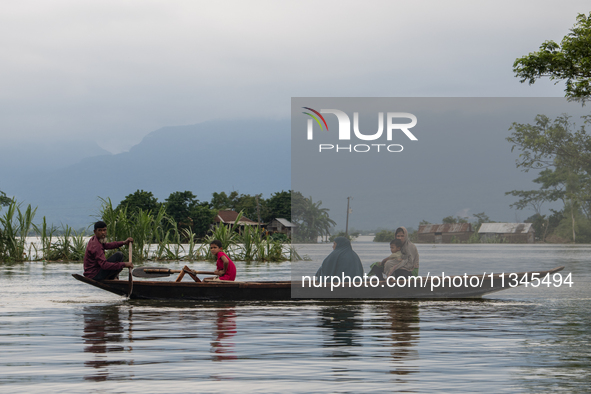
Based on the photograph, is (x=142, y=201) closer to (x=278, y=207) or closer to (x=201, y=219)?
(x=201, y=219)

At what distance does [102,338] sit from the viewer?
744cm

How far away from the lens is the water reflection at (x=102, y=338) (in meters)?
5.61

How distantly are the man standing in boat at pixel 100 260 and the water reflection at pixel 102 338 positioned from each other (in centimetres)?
80

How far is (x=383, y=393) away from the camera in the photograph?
15.7ft

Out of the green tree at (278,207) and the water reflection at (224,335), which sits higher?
the green tree at (278,207)

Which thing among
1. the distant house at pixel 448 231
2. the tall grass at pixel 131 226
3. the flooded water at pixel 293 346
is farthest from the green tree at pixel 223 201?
the flooded water at pixel 293 346

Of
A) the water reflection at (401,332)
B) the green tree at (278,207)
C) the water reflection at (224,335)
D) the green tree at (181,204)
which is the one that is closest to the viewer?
the water reflection at (401,332)

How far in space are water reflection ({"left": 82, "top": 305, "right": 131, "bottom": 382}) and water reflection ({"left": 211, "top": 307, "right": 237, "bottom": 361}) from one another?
0.90 metres

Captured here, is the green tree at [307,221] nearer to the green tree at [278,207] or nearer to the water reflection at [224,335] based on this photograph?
the water reflection at [224,335]

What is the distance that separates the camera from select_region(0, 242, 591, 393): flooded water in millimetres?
5094

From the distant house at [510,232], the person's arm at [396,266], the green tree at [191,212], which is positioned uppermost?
the green tree at [191,212]

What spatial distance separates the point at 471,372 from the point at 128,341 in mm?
3653

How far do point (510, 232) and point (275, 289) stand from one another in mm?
33378

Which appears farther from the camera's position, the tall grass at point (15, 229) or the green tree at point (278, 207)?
the green tree at point (278, 207)
